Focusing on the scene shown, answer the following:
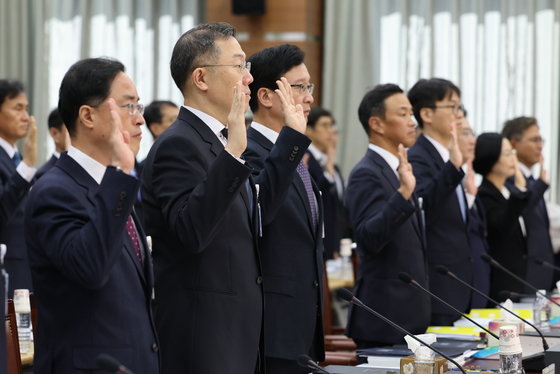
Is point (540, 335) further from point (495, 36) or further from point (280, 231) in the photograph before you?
point (495, 36)

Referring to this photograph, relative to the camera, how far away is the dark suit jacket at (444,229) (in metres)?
4.41

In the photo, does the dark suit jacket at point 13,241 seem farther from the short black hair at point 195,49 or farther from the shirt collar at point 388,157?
the short black hair at point 195,49

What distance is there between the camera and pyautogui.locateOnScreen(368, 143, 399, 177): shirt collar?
4.20 metres

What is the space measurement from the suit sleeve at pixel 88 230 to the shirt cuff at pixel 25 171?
101 inches

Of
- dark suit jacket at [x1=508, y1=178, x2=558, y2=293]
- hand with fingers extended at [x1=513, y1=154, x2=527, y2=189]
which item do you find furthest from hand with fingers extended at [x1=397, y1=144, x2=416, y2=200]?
hand with fingers extended at [x1=513, y1=154, x2=527, y2=189]

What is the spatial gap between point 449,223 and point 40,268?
2.57 meters

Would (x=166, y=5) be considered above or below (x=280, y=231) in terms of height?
above

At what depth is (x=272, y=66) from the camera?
3.51 m

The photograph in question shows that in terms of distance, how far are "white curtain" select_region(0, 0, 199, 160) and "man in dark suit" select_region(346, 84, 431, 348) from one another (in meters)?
5.81

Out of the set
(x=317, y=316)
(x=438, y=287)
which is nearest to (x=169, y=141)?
(x=317, y=316)

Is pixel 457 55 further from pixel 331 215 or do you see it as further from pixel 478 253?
pixel 478 253

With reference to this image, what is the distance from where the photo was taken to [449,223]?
4598mm

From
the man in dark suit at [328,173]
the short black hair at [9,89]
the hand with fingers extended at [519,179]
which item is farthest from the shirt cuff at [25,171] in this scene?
the man in dark suit at [328,173]

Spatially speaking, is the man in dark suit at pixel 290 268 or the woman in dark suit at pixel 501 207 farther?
the woman in dark suit at pixel 501 207
